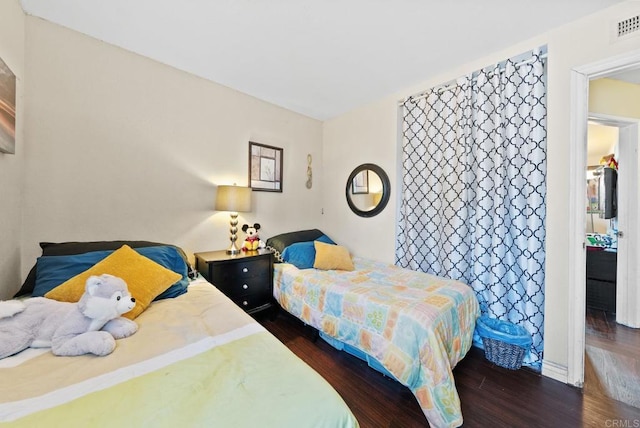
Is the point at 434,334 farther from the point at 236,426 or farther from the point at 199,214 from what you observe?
the point at 199,214

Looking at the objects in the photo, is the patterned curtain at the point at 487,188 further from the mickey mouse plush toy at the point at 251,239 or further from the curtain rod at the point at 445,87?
the mickey mouse plush toy at the point at 251,239

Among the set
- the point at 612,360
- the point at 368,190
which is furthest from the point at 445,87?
the point at 612,360

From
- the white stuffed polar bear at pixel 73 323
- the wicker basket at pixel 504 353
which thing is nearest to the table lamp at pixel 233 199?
the white stuffed polar bear at pixel 73 323

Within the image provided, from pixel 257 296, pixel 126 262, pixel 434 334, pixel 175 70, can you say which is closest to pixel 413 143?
pixel 434 334

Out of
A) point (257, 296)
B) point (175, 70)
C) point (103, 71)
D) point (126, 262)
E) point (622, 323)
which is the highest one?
point (175, 70)

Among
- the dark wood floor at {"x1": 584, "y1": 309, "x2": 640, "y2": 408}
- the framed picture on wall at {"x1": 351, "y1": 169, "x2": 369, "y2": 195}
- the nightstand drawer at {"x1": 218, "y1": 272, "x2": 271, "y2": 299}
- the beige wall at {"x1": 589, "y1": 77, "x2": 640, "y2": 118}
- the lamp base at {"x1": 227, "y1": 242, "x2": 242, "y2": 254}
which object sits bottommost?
the dark wood floor at {"x1": 584, "y1": 309, "x2": 640, "y2": 408}

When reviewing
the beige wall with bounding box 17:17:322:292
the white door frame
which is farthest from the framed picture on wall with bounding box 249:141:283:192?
the white door frame

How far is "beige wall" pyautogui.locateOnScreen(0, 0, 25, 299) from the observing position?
4.75 feet

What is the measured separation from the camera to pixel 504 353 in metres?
1.89

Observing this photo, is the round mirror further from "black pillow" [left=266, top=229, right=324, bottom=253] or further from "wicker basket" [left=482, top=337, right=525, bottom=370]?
"wicker basket" [left=482, top=337, right=525, bottom=370]

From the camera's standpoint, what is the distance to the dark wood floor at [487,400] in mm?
1452

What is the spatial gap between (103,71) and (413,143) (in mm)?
2866

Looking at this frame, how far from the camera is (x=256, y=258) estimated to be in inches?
96.2

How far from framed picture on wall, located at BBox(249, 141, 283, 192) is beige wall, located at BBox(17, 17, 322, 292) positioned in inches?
4.3
